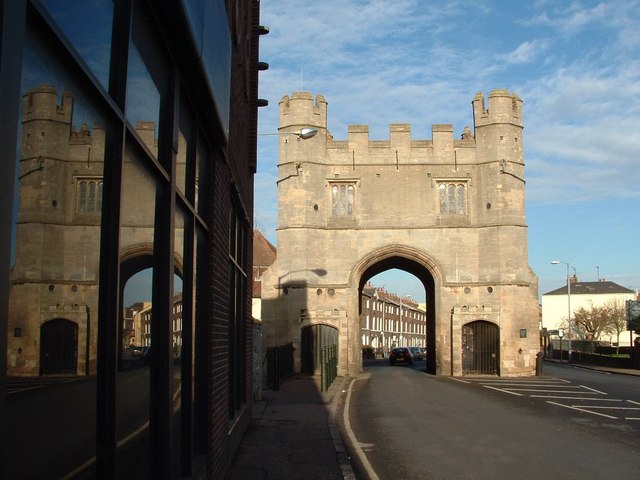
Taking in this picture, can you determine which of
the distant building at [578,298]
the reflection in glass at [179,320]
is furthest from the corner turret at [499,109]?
the distant building at [578,298]

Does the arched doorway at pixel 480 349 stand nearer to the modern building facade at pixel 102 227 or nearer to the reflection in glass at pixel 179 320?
the modern building facade at pixel 102 227

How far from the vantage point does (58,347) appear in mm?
2504

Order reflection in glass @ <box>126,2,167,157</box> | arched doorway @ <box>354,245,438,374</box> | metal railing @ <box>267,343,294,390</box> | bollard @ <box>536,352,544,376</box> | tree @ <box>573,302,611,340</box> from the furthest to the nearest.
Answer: tree @ <box>573,302,611,340</box> < arched doorway @ <box>354,245,438,374</box> < bollard @ <box>536,352,544,376</box> < metal railing @ <box>267,343,294,390</box> < reflection in glass @ <box>126,2,167,157</box>

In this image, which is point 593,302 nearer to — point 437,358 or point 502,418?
point 437,358

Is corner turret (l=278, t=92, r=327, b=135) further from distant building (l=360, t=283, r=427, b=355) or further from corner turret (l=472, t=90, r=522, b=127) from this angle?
distant building (l=360, t=283, r=427, b=355)

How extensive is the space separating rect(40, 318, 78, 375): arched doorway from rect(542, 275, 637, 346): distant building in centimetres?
9903

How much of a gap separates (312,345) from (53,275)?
30.3 metres

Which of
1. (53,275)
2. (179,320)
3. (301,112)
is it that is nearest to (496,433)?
(179,320)

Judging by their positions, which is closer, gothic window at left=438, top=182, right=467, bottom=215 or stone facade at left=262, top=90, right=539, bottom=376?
A: stone facade at left=262, top=90, right=539, bottom=376

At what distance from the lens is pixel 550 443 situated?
36.0 ft

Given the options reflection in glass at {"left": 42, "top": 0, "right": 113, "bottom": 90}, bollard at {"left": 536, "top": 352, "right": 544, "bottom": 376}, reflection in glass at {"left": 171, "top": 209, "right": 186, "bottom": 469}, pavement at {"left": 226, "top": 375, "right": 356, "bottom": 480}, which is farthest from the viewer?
bollard at {"left": 536, "top": 352, "right": 544, "bottom": 376}

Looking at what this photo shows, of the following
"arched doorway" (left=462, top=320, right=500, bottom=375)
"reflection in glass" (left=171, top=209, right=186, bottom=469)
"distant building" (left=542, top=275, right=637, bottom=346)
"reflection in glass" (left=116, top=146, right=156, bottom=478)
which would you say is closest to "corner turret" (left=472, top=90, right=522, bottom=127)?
"arched doorway" (left=462, top=320, right=500, bottom=375)

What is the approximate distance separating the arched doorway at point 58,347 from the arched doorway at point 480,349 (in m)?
30.7

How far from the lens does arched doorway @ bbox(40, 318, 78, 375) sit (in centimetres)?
235
